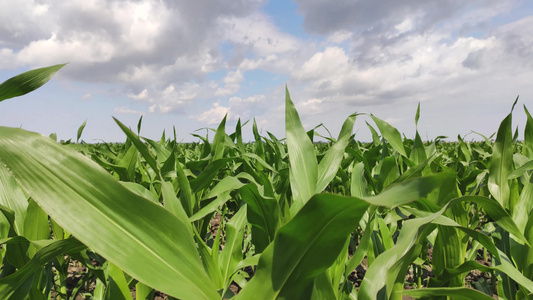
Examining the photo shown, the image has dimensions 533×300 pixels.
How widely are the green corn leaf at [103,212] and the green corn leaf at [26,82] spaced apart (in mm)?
312

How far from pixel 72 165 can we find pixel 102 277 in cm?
73

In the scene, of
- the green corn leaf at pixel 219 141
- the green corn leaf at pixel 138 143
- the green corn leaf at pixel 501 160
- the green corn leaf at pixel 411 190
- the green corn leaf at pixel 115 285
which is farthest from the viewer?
the green corn leaf at pixel 219 141

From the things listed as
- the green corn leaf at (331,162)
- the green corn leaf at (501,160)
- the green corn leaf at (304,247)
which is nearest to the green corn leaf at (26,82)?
the green corn leaf at (304,247)

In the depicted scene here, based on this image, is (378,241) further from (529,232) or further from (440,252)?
(529,232)

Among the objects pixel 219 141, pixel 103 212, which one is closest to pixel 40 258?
pixel 103 212

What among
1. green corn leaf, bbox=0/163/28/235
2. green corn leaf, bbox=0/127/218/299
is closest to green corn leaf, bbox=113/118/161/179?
green corn leaf, bbox=0/127/218/299

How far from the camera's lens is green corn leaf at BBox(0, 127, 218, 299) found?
47 cm

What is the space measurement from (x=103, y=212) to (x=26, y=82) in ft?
1.42

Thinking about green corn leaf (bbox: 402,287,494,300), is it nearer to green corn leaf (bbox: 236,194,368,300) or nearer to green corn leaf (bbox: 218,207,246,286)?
green corn leaf (bbox: 236,194,368,300)

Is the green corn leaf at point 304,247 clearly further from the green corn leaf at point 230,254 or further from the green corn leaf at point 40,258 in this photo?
the green corn leaf at point 230,254

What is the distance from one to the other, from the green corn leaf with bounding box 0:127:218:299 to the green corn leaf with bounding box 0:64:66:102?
312 mm

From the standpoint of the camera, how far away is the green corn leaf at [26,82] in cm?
72

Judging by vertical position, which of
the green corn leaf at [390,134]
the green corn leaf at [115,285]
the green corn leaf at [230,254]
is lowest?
the green corn leaf at [230,254]

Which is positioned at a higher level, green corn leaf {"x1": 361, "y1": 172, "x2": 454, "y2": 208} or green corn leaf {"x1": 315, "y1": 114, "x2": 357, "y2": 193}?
green corn leaf {"x1": 361, "y1": 172, "x2": 454, "y2": 208}
